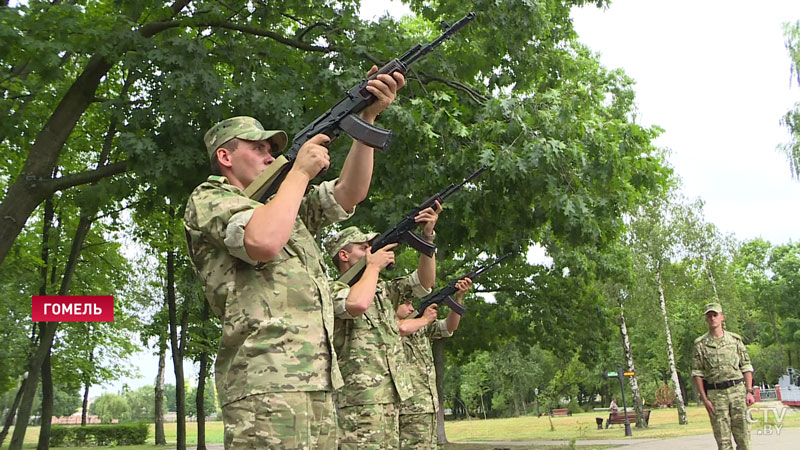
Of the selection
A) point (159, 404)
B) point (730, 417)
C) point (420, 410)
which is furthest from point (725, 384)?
point (159, 404)

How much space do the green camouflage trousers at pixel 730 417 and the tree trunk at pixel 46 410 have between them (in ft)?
53.5

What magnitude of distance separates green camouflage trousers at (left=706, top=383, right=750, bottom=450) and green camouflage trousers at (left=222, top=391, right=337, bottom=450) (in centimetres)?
835

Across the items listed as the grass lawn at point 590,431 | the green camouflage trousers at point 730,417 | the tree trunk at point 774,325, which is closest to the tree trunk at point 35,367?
the grass lawn at point 590,431

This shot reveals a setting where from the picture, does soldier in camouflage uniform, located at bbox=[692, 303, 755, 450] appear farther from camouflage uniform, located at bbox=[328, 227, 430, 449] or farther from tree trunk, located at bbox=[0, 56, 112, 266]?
tree trunk, located at bbox=[0, 56, 112, 266]

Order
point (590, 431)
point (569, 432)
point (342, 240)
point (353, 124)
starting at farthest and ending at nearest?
point (590, 431)
point (569, 432)
point (342, 240)
point (353, 124)

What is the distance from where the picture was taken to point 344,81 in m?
9.04

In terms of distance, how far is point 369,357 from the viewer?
5.71 metres

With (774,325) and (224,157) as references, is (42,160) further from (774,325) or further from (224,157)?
(774,325)

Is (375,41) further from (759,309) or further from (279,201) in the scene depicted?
(759,309)

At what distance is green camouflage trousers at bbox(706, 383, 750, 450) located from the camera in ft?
31.1

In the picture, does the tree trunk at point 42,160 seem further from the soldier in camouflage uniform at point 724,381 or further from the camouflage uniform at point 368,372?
the soldier in camouflage uniform at point 724,381

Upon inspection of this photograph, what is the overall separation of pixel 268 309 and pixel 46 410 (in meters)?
19.8

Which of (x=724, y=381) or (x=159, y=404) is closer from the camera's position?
(x=724, y=381)

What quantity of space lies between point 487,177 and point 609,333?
14.5 meters
